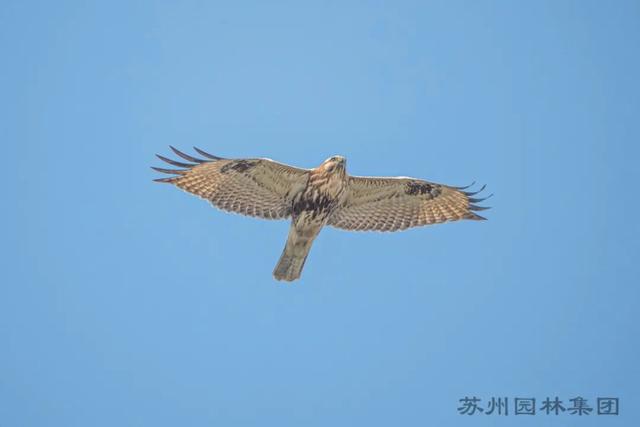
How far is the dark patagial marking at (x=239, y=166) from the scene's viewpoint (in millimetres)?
16062

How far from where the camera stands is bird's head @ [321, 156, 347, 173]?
15867 mm

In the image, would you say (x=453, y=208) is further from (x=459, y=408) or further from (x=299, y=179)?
(x=459, y=408)

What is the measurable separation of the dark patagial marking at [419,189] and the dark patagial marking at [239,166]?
2.84 m

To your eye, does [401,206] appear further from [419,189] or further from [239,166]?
[239,166]

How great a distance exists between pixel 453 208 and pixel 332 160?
105 inches

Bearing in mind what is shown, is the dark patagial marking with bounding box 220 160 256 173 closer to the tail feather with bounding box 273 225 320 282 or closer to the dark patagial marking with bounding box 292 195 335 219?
the dark patagial marking with bounding box 292 195 335 219

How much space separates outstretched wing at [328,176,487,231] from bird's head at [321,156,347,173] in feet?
2.82

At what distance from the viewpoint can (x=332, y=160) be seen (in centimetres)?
1588

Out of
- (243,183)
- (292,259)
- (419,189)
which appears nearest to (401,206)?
(419,189)

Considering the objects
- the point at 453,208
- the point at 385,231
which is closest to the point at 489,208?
the point at 453,208

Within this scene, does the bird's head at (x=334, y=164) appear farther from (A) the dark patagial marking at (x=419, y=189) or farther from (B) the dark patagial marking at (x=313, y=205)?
(A) the dark patagial marking at (x=419, y=189)

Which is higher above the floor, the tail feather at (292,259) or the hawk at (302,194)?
the hawk at (302,194)

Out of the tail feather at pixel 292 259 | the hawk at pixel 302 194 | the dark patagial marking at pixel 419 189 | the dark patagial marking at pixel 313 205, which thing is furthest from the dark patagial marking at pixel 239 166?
the dark patagial marking at pixel 419 189

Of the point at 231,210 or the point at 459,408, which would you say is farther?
the point at 459,408
